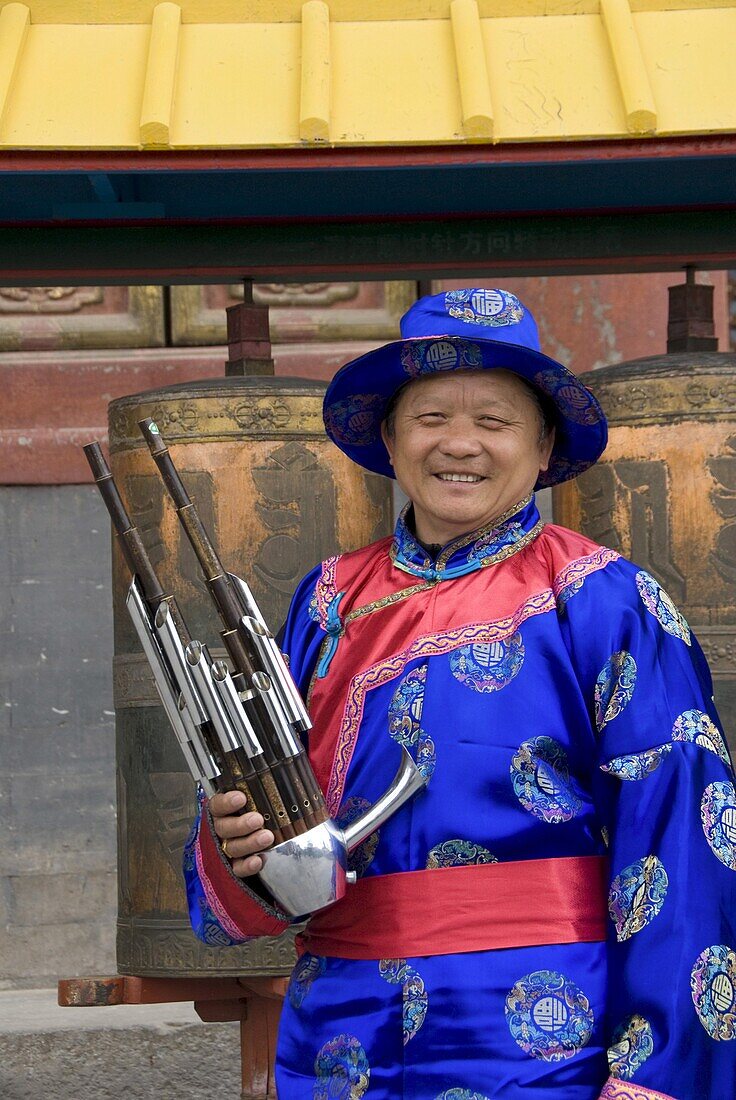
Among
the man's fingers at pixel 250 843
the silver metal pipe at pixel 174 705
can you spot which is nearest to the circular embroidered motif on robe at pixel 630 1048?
the man's fingers at pixel 250 843

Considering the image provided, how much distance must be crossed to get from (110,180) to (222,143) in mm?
386

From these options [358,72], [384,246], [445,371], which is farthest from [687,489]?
[445,371]

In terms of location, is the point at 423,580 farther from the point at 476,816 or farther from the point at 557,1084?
the point at 557,1084

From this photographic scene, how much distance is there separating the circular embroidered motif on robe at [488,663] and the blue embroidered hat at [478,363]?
32 centimetres

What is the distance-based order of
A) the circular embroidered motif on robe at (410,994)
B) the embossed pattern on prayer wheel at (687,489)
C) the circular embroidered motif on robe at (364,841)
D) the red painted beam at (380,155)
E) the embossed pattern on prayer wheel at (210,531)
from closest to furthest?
the circular embroidered motif on robe at (410,994), the circular embroidered motif on robe at (364,841), the red painted beam at (380,155), the embossed pattern on prayer wheel at (687,489), the embossed pattern on prayer wheel at (210,531)

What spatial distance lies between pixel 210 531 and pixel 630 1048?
187 cm

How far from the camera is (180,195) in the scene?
3096 mm

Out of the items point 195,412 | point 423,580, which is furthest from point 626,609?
point 195,412

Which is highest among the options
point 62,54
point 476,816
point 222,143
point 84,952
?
point 62,54

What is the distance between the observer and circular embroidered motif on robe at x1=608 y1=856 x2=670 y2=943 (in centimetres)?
186

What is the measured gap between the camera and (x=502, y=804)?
1.95 m

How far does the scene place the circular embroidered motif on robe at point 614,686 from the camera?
1931 millimetres

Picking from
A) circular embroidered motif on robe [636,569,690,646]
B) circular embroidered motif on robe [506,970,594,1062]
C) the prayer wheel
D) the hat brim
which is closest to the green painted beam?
the prayer wheel

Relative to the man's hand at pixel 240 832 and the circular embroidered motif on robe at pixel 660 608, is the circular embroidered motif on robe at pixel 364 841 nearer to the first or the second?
the man's hand at pixel 240 832
